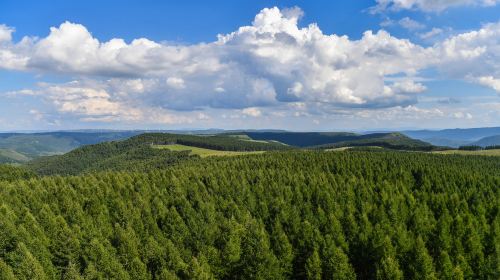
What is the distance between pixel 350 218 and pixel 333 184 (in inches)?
2451

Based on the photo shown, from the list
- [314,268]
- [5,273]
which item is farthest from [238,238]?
[5,273]

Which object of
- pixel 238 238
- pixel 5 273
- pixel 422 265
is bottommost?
pixel 422 265

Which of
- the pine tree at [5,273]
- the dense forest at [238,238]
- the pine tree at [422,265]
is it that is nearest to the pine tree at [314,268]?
the dense forest at [238,238]

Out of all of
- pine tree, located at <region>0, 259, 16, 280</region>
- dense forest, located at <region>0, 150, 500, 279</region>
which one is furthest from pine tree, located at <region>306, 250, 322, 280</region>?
pine tree, located at <region>0, 259, 16, 280</region>

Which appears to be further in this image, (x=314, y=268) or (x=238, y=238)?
(x=238, y=238)

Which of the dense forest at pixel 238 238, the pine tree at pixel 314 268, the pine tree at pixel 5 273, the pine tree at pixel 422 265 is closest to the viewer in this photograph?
the pine tree at pixel 5 273

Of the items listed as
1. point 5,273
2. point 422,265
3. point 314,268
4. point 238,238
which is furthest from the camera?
point 238,238

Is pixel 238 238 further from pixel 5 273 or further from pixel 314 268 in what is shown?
pixel 5 273

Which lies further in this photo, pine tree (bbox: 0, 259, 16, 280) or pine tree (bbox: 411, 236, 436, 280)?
pine tree (bbox: 411, 236, 436, 280)

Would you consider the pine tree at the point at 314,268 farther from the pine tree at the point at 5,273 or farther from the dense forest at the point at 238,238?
the pine tree at the point at 5,273

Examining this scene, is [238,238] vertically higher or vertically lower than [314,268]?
higher

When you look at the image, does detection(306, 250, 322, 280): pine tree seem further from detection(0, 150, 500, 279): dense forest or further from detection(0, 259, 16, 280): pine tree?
detection(0, 259, 16, 280): pine tree

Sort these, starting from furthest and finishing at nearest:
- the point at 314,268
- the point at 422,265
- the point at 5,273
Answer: the point at 314,268 < the point at 422,265 < the point at 5,273

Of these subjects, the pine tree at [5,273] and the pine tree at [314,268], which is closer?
the pine tree at [5,273]
